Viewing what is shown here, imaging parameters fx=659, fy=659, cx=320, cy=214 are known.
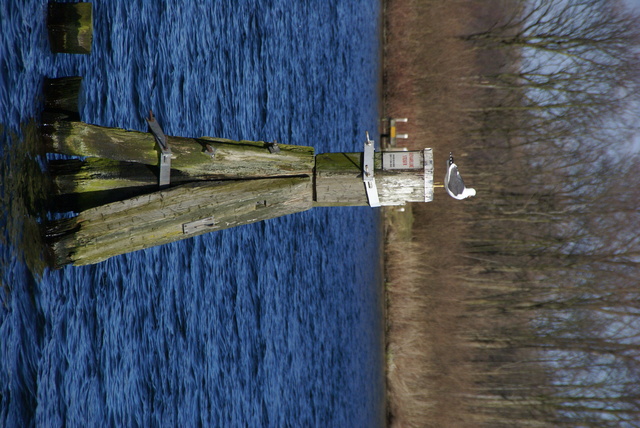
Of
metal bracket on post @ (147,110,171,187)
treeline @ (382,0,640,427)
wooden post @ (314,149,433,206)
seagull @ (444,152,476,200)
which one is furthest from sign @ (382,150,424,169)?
treeline @ (382,0,640,427)

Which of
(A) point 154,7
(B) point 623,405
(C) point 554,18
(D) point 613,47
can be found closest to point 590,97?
(D) point 613,47

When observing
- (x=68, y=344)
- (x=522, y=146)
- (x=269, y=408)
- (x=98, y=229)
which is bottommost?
(x=269, y=408)

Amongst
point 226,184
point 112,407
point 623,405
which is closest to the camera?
point 226,184

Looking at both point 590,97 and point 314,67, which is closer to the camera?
point 314,67

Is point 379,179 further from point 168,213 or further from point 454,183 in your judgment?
point 168,213

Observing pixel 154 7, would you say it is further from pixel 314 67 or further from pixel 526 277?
pixel 526 277

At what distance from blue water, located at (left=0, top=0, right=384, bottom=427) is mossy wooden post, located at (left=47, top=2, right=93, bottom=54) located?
0.09m

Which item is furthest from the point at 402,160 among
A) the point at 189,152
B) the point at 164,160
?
the point at 164,160

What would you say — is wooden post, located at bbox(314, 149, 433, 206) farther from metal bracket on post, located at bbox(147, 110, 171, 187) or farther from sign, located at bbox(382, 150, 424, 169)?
metal bracket on post, located at bbox(147, 110, 171, 187)

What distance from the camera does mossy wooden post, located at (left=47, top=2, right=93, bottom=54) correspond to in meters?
3.80

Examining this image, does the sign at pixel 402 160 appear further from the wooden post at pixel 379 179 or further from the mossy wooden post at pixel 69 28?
the mossy wooden post at pixel 69 28

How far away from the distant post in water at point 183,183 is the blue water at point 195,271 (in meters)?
0.23

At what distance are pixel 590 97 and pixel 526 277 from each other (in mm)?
4448

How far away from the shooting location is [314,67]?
11031 millimetres
